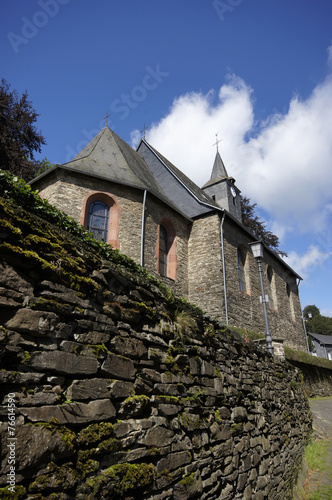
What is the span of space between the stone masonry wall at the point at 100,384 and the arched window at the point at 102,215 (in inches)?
319

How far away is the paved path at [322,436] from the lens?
6.74 metres

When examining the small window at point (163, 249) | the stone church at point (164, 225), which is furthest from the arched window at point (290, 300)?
the small window at point (163, 249)

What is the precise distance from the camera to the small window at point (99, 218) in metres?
12.2

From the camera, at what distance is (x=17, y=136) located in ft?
58.1

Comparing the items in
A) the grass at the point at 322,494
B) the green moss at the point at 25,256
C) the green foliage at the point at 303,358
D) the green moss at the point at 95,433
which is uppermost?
the green foliage at the point at 303,358

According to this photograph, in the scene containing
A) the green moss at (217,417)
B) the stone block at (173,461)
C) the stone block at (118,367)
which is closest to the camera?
the stone block at (118,367)

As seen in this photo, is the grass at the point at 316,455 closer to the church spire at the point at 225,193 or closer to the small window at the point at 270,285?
the small window at the point at 270,285

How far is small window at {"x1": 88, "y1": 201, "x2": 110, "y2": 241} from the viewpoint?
12.2m

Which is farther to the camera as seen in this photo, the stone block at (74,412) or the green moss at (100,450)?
the green moss at (100,450)

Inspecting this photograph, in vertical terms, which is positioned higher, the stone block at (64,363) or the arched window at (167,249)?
the arched window at (167,249)

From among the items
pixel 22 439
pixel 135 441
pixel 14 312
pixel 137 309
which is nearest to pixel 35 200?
pixel 14 312

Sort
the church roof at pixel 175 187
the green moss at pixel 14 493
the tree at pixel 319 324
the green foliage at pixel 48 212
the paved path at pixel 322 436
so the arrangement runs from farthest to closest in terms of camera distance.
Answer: the tree at pixel 319 324
the church roof at pixel 175 187
the paved path at pixel 322 436
the green foliage at pixel 48 212
the green moss at pixel 14 493

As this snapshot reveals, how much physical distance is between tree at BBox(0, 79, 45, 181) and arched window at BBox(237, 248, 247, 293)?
1157 centimetres

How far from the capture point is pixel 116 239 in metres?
12.1
